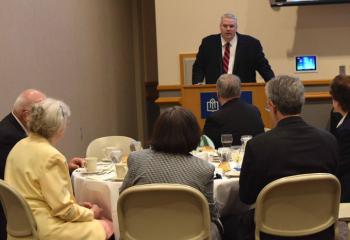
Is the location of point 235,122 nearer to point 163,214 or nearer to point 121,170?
point 121,170

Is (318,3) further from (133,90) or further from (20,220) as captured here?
(20,220)

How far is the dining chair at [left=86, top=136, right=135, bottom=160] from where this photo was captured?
4.07 metres

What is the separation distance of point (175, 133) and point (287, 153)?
1.79 feet

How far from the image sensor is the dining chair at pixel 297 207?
7.52 feet

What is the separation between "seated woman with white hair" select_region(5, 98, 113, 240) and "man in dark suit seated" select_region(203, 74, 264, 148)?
143 cm

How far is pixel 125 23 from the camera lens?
759 cm

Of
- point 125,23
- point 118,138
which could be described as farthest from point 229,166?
A: point 125,23

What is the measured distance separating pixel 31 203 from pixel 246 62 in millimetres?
3330

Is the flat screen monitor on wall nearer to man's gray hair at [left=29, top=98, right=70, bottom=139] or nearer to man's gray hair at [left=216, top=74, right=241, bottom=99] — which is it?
man's gray hair at [left=216, top=74, right=241, bottom=99]

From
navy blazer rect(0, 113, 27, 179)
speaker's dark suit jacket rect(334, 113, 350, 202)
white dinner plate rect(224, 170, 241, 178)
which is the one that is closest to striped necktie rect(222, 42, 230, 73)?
speaker's dark suit jacket rect(334, 113, 350, 202)

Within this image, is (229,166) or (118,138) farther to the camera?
(118,138)

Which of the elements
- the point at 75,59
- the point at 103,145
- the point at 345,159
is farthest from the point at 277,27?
the point at 345,159

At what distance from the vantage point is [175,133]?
7.66 feet

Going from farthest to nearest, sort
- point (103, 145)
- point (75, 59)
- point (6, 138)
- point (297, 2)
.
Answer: point (297, 2), point (75, 59), point (103, 145), point (6, 138)
